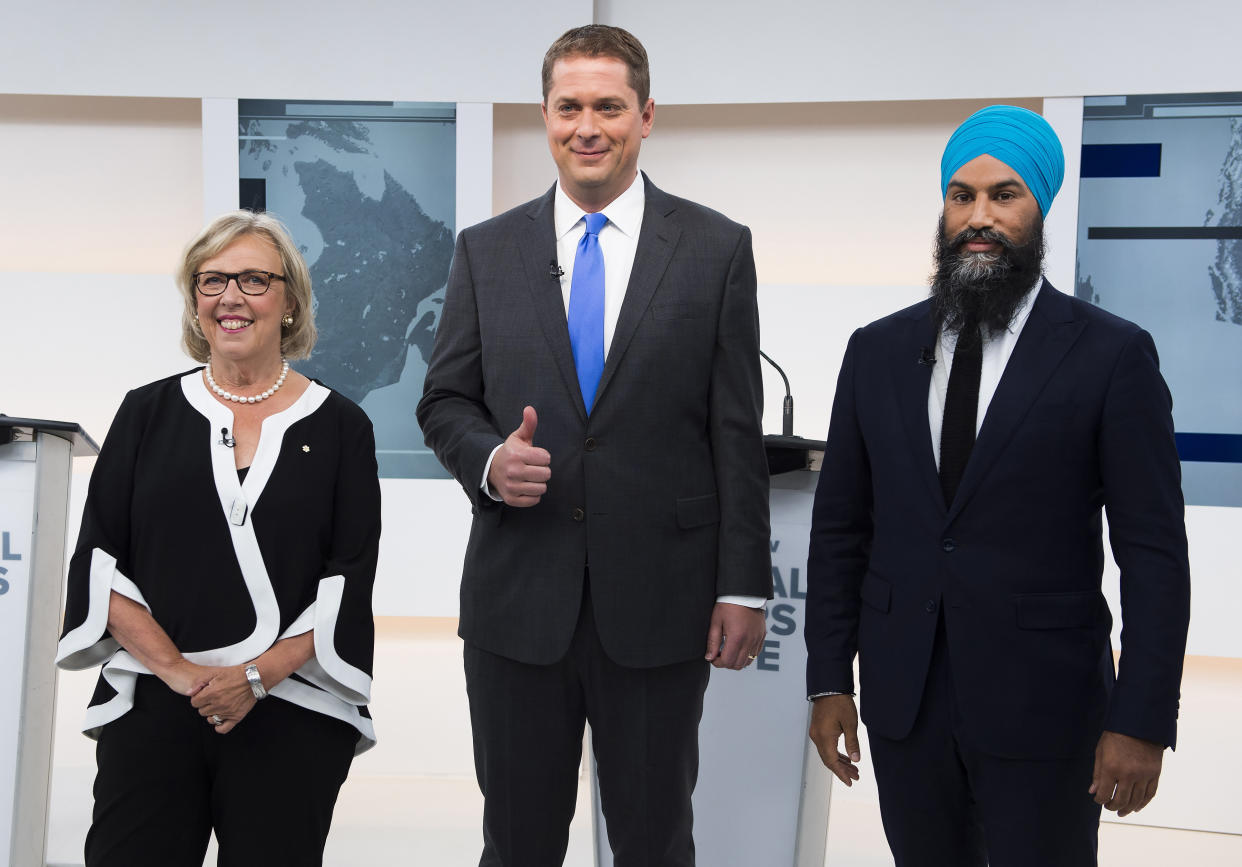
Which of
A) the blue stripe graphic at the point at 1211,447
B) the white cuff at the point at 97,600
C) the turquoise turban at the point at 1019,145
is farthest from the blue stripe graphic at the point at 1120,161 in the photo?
the white cuff at the point at 97,600

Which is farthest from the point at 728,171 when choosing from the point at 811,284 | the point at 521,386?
the point at 521,386

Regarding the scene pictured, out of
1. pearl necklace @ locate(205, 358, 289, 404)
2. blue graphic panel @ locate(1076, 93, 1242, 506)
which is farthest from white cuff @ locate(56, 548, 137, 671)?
blue graphic panel @ locate(1076, 93, 1242, 506)

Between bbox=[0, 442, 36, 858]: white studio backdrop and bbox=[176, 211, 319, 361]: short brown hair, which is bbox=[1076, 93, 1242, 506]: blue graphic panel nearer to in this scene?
bbox=[176, 211, 319, 361]: short brown hair

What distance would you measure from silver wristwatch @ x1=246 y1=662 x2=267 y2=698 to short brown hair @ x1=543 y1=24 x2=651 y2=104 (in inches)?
42.4

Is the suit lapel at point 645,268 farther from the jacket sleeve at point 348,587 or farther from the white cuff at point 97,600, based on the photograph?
the white cuff at point 97,600

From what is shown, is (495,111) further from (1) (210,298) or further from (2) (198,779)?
(2) (198,779)

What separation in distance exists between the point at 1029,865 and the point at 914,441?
2.04 feet

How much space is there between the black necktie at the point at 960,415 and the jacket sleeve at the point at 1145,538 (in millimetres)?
185

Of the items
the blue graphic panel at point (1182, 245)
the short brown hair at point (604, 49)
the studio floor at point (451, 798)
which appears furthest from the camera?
the blue graphic panel at point (1182, 245)

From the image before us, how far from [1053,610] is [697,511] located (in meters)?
0.58

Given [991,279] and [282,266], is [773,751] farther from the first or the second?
[282,266]

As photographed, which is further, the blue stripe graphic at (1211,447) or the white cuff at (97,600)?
the blue stripe graphic at (1211,447)

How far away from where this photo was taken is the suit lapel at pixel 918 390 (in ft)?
5.35

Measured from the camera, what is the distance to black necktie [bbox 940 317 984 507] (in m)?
1.62
